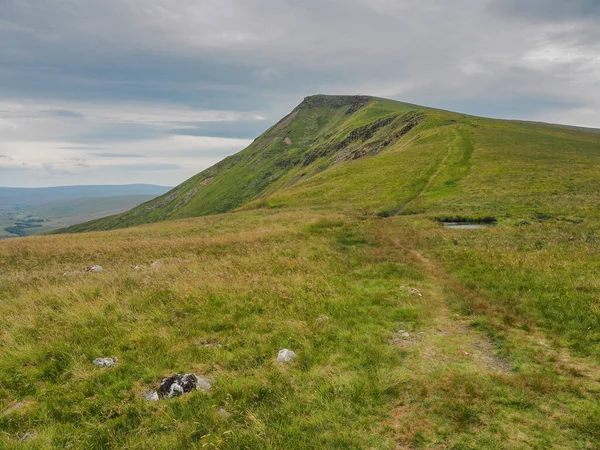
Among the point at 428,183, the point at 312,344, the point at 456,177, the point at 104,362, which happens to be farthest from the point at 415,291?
the point at 456,177

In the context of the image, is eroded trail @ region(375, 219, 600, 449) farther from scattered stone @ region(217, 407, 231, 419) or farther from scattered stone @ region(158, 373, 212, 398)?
scattered stone @ region(158, 373, 212, 398)

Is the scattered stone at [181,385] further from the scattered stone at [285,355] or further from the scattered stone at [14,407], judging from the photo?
the scattered stone at [14,407]

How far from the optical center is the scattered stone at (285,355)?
9.43 meters

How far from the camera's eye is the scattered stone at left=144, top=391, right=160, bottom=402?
7.76 m

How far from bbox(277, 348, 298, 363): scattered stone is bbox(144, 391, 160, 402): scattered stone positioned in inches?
126

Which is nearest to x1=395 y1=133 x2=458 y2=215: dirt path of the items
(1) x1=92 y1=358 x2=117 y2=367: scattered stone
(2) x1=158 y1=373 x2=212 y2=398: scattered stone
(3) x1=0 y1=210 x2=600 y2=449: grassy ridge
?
(3) x1=0 y1=210 x2=600 y2=449: grassy ridge

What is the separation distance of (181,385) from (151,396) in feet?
2.24

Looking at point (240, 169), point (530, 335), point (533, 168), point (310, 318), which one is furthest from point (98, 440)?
point (240, 169)

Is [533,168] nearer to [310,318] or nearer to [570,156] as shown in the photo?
[570,156]

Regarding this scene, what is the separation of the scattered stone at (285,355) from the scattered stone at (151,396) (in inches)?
126

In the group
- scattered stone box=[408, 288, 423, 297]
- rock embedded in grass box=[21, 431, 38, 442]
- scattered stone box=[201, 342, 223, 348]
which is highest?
rock embedded in grass box=[21, 431, 38, 442]

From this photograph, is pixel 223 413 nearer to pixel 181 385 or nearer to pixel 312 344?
pixel 181 385

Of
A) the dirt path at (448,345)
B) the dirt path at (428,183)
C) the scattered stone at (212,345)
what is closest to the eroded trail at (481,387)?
the dirt path at (448,345)

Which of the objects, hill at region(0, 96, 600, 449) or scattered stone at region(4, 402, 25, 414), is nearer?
hill at region(0, 96, 600, 449)
